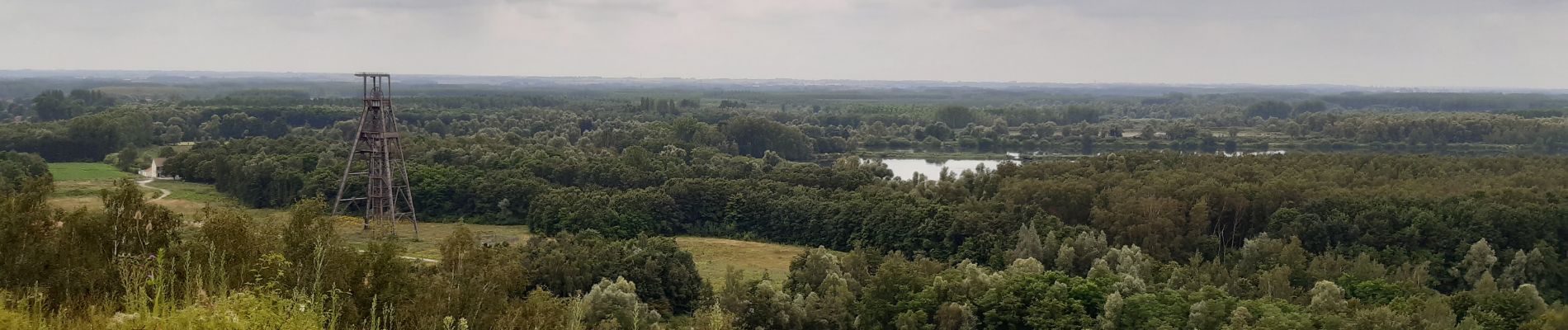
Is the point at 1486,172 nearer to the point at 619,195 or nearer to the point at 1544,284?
the point at 1544,284

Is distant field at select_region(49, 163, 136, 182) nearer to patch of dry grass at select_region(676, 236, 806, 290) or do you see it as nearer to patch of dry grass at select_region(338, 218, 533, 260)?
patch of dry grass at select_region(338, 218, 533, 260)

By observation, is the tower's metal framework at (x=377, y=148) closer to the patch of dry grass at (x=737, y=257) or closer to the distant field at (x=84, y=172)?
the patch of dry grass at (x=737, y=257)

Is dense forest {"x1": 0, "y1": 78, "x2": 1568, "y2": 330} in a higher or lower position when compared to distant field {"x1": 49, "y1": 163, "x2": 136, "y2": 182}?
higher

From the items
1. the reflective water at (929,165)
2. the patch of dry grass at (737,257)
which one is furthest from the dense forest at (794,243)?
the reflective water at (929,165)

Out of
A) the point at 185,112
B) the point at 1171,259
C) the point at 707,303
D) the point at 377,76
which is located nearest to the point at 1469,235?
the point at 1171,259

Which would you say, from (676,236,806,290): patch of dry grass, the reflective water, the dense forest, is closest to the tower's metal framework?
the dense forest

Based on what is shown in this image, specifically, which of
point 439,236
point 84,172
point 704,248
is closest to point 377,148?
point 439,236

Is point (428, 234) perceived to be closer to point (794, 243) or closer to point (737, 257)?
point (737, 257)

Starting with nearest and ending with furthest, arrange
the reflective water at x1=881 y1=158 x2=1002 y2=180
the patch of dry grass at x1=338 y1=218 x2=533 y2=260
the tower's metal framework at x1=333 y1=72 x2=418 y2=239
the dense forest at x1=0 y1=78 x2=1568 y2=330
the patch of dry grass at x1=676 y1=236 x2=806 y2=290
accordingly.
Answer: the dense forest at x1=0 y1=78 x2=1568 y2=330 < the patch of dry grass at x1=676 y1=236 x2=806 y2=290 < the patch of dry grass at x1=338 y1=218 x2=533 y2=260 < the tower's metal framework at x1=333 y1=72 x2=418 y2=239 < the reflective water at x1=881 y1=158 x2=1002 y2=180
